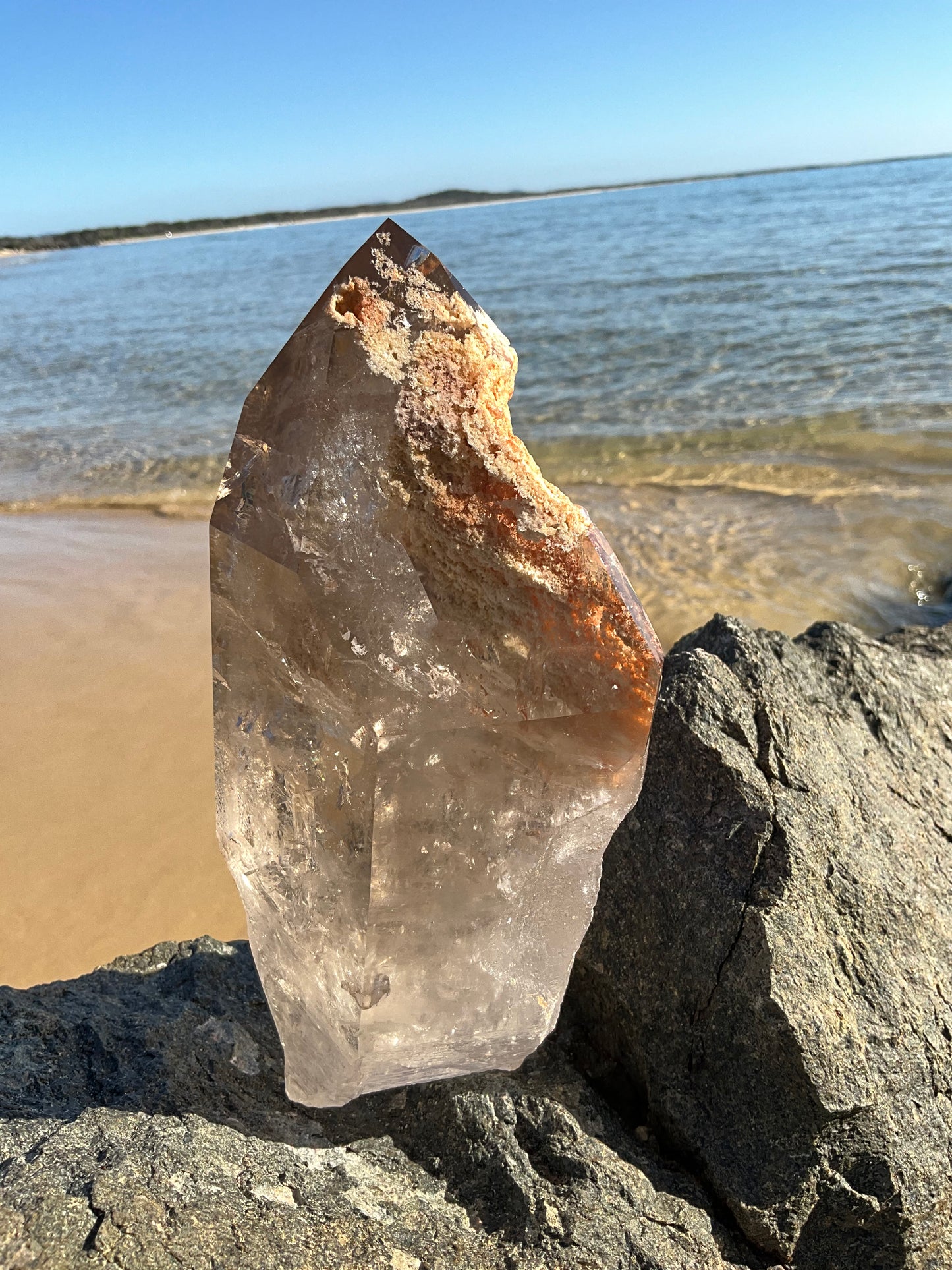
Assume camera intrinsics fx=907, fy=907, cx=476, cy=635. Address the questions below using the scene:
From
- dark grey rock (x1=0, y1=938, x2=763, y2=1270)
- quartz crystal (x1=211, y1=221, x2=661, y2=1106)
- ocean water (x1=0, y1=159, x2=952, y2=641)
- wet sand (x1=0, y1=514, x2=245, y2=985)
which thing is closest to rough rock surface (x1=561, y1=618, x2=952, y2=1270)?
dark grey rock (x1=0, y1=938, x2=763, y2=1270)

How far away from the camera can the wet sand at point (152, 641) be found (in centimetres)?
295

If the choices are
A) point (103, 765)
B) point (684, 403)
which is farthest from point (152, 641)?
point (684, 403)

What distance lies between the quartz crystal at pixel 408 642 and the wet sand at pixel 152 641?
5.56ft

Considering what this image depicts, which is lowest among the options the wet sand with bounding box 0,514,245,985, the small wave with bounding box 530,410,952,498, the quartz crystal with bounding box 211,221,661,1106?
the wet sand with bounding box 0,514,245,985

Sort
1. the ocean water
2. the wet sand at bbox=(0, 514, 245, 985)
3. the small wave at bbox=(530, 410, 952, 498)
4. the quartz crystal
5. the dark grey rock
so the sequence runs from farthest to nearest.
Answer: the small wave at bbox=(530, 410, 952, 498)
the ocean water
the wet sand at bbox=(0, 514, 245, 985)
the quartz crystal
the dark grey rock

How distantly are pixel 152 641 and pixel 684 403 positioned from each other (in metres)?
6.48

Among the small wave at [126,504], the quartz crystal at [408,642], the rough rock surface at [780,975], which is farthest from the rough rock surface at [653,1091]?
the small wave at [126,504]

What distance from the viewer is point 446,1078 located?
1.60 meters

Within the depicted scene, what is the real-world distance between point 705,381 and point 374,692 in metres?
9.39

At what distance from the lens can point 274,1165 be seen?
1351 mm

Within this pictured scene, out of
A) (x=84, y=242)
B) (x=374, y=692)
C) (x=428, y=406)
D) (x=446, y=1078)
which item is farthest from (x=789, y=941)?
(x=84, y=242)

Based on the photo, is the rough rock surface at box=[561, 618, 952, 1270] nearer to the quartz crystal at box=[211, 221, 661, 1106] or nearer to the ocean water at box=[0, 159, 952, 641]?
the quartz crystal at box=[211, 221, 661, 1106]

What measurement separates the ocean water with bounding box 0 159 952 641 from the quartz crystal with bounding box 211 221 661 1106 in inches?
152

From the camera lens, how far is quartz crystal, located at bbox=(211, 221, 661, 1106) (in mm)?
1324
